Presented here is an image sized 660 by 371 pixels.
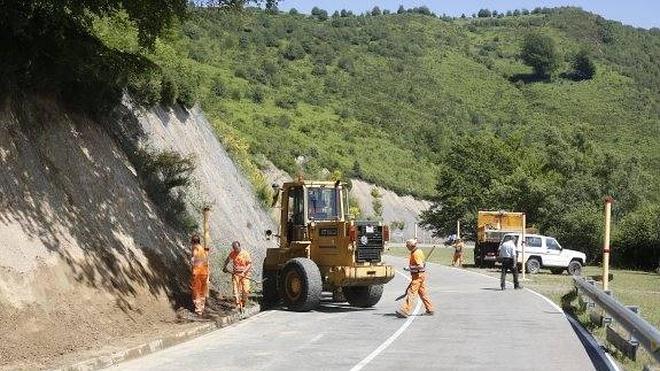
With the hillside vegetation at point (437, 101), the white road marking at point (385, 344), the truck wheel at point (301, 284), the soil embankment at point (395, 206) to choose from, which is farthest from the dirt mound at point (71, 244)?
the soil embankment at point (395, 206)

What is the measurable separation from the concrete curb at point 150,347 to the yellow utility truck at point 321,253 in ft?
6.75

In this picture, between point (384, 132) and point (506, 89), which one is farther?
point (506, 89)

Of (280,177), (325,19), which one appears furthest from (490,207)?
(325,19)

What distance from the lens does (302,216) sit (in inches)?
849

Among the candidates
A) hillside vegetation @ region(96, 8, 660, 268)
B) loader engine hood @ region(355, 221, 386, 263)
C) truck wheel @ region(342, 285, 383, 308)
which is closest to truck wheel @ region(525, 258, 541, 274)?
hillside vegetation @ region(96, 8, 660, 268)

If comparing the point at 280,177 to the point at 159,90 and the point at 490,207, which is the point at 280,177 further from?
the point at 159,90

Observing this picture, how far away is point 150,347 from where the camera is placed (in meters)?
13.8

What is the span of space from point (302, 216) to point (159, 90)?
→ 21.4 ft

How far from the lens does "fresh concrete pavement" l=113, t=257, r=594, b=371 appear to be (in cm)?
1262

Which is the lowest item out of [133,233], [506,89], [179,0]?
[133,233]

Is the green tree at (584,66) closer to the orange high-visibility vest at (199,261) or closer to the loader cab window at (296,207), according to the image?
the loader cab window at (296,207)

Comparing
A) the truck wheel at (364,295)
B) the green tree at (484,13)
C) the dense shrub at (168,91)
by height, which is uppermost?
the green tree at (484,13)

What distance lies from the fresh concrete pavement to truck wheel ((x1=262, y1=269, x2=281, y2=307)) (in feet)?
4.12

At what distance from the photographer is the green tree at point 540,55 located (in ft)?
409
